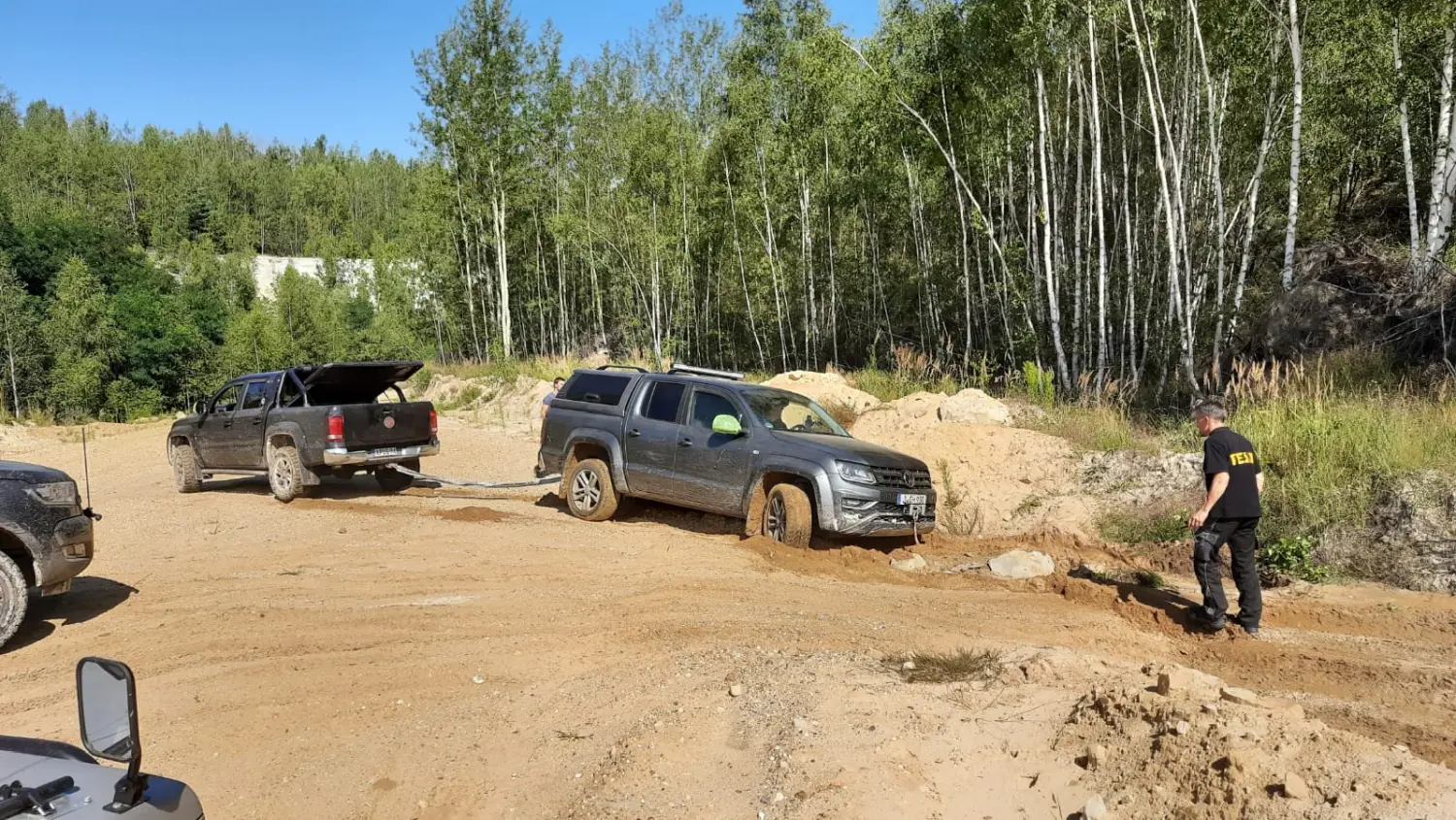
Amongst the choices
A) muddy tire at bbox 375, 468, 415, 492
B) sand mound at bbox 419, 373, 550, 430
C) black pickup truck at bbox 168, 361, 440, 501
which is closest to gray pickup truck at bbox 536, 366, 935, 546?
black pickup truck at bbox 168, 361, 440, 501

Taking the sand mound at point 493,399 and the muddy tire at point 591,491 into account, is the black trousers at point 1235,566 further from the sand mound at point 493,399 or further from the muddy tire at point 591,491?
the sand mound at point 493,399

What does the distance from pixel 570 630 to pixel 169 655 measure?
8.44 feet

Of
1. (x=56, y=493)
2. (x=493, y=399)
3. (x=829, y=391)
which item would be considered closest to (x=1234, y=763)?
(x=56, y=493)

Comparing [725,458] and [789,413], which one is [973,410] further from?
[725,458]

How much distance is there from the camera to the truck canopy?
1227cm

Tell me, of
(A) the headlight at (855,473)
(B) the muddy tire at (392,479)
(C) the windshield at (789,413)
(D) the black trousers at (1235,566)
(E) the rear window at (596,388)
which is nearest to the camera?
(D) the black trousers at (1235,566)

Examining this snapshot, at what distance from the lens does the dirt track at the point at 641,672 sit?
12.8 ft

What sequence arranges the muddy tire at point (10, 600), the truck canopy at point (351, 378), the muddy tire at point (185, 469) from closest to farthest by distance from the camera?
the muddy tire at point (10, 600) < the truck canopy at point (351, 378) < the muddy tire at point (185, 469)

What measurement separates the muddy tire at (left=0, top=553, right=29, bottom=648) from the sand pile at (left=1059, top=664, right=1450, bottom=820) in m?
6.52

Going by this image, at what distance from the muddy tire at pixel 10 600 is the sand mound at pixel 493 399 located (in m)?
17.4

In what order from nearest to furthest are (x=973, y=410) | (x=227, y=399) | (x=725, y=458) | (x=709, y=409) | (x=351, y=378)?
1. (x=725, y=458)
2. (x=709, y=409)
3. (x=351, y=378)
4. (x=973, y=410)
5. (x=227, y=399)

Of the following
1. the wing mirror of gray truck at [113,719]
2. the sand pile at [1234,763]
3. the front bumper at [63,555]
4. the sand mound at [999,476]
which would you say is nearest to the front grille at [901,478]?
the sand mound at [999,476]

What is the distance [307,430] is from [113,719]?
10.8 m

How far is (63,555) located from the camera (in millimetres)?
6051
